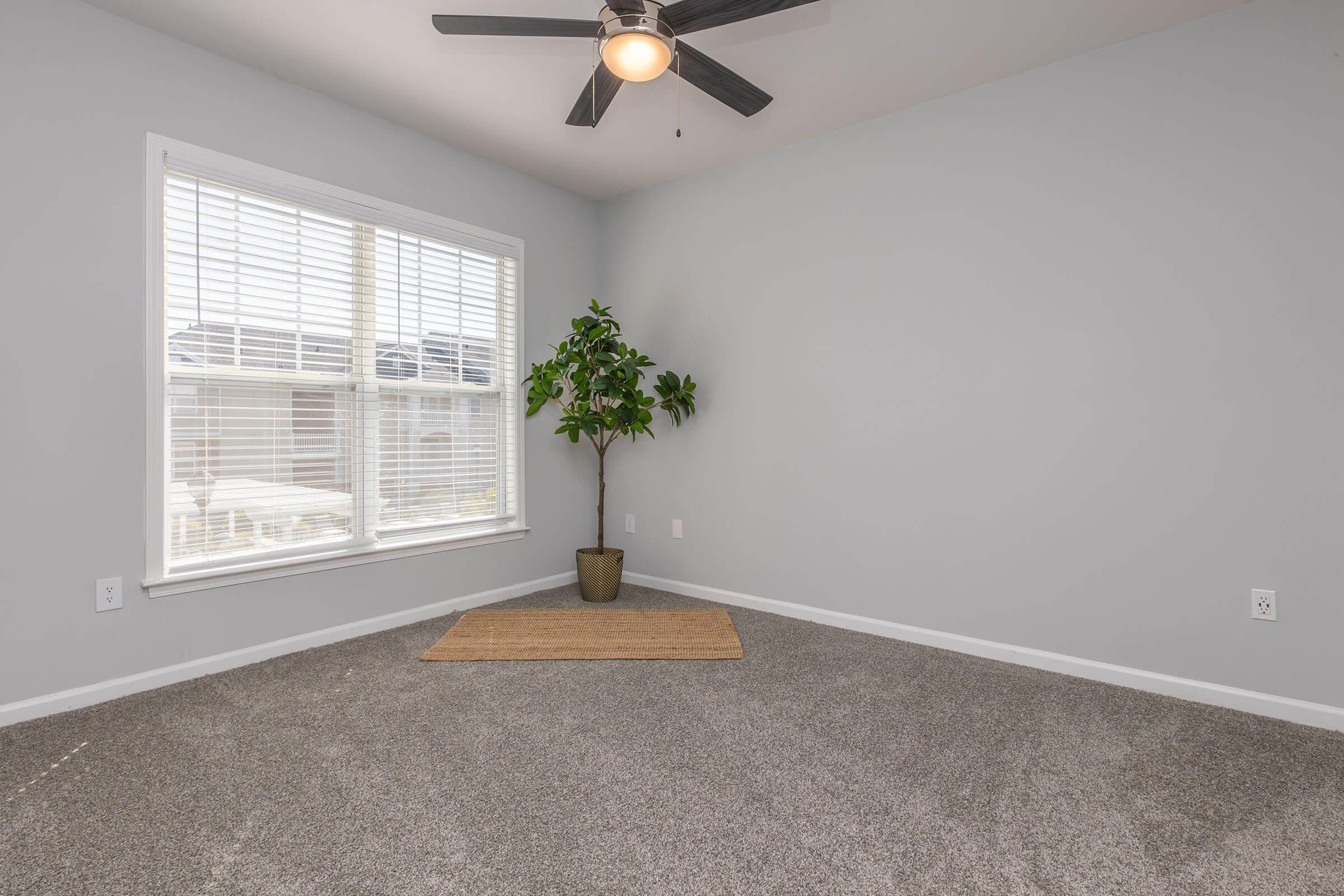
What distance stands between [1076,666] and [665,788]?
1826 millimetres

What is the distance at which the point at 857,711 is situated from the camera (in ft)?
7.14

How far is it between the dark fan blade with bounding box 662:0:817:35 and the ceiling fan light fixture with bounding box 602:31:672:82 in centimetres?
8

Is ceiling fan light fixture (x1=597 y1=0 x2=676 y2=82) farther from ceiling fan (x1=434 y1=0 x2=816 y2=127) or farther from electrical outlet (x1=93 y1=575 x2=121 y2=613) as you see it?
electrical outlet (x1=93 y1=575 x2=121 y2=613)

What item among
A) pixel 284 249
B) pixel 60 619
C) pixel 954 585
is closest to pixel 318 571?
pixel 60 619

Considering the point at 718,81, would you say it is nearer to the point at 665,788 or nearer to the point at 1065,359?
the point at 1065,359

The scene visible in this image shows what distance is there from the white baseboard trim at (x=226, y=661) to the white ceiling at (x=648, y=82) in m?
2.42

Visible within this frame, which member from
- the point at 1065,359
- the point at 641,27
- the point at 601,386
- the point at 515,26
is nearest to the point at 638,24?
the point at 641,27

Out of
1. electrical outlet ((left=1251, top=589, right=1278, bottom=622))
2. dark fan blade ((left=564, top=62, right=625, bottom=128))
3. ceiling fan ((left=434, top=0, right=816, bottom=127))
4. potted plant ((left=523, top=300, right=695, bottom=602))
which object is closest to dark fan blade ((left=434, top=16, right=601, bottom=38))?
ceiling fan ((left=434, top=0, right=816, bottom=127))

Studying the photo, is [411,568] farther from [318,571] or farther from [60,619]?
[60,619]

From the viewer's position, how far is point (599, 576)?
3.54 metres

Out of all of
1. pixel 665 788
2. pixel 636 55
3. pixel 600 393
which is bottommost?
pixel 665 788

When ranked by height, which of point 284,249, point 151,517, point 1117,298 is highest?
point 284,249

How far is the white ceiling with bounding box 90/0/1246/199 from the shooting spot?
7.29 ft

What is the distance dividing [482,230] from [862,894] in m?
3.36
